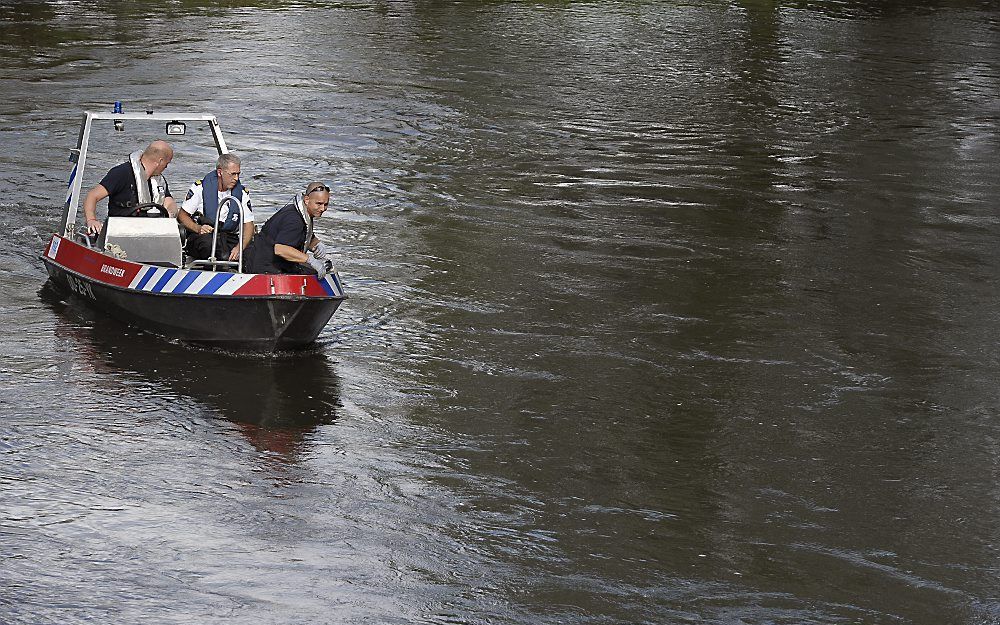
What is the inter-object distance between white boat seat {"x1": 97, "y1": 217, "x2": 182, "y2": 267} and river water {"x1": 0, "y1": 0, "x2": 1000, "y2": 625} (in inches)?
26.5

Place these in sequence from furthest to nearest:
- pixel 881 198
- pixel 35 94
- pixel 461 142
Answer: pixel 35 94, pixel 461 142, pixel 881 198

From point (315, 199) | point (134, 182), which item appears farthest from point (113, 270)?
point (315, 199)

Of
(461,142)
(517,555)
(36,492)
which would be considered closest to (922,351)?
(517,555)

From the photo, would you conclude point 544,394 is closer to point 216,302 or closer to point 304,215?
point 304,215

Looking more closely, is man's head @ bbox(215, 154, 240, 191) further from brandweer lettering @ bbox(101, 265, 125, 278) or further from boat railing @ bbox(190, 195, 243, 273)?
brandweer lettering @ bbox(101, 265, 125, 278)

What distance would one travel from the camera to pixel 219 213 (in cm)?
999

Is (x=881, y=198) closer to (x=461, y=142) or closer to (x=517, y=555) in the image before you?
(x=461, y=142)

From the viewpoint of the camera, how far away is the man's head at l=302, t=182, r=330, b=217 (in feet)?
30.9

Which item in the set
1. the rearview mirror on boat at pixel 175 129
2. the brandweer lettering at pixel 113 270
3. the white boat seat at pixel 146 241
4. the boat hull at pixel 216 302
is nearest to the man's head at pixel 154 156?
the rearview mirror on boat at pixel 175 129

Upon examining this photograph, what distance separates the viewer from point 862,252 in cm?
1366

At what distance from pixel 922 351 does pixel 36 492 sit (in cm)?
664

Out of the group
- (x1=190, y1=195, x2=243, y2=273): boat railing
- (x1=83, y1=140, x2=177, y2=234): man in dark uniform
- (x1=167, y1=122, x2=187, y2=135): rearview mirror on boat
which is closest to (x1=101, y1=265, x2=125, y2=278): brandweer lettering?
(x1=190, y1=195, x2=243, y2=273): boat railing

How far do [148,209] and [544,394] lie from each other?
11.6 feet

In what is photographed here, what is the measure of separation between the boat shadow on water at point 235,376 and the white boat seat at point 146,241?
578 millimetres
